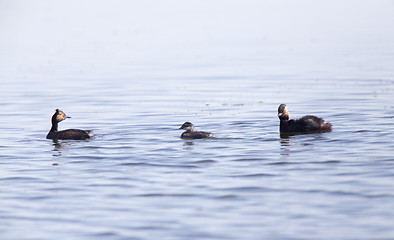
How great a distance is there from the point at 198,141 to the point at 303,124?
2776 millimetres

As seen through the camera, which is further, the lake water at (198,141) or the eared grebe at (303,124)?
the eared grebe at (303,124)

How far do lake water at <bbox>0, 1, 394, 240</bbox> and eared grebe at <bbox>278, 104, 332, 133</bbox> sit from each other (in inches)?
10.7

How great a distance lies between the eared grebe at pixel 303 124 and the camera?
60.8 feet

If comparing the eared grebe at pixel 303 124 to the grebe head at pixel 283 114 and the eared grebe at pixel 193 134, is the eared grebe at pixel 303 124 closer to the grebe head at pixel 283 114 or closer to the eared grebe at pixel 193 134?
the grebe head at pixel 283 114

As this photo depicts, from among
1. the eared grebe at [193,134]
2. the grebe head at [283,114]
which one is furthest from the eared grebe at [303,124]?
the eared grebe at [193,134]

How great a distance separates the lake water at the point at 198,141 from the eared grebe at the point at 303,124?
27cm

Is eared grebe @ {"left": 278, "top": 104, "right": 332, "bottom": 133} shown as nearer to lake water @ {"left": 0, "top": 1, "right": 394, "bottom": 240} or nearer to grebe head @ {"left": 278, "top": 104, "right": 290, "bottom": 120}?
grebe head @ {"left": 278, "top": 104, "right": 290, "bottom": 120}

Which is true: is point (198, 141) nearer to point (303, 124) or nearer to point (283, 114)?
point (283, 114)

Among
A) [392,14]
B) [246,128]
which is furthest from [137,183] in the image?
[392,14]

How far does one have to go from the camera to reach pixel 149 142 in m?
18.6

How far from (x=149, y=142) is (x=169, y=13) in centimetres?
5036

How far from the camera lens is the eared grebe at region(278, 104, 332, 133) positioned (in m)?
18.5

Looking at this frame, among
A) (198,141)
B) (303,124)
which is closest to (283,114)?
(303,124)

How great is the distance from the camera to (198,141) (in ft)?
60.2
